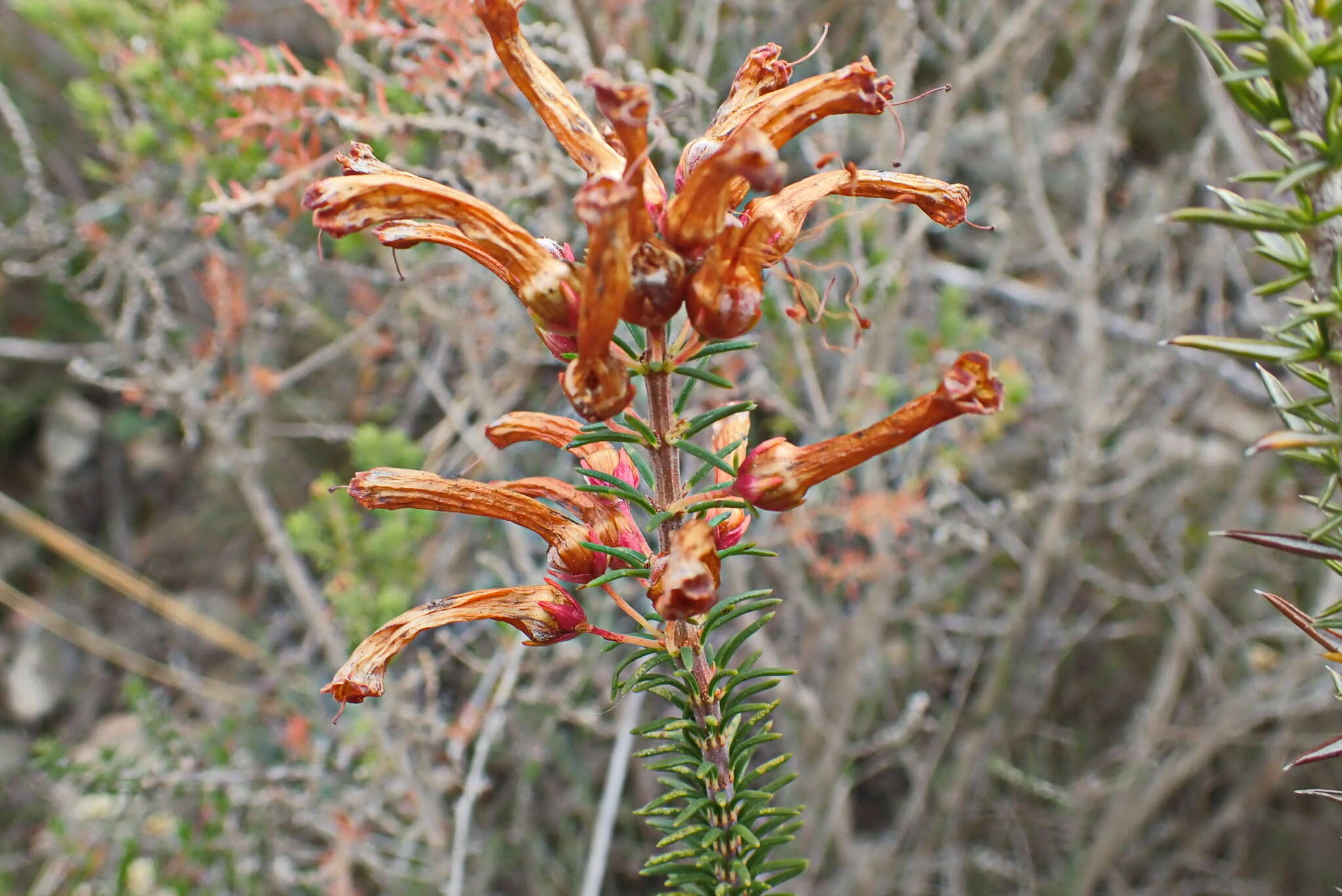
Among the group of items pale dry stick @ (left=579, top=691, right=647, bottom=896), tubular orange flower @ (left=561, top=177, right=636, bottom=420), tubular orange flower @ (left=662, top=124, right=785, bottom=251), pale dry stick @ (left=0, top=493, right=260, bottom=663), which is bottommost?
pale dry stick @ (left=579, top=691, right=647, bottom=896)

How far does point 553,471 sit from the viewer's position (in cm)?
277

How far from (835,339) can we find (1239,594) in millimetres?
2161

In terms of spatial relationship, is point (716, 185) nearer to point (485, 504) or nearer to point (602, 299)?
point (602, 299)

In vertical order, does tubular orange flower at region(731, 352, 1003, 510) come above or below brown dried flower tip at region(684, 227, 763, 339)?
below

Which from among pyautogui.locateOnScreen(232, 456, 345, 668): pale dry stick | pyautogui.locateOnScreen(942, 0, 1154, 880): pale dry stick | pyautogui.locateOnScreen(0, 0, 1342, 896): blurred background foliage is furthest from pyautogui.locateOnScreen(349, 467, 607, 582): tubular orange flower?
pyautogui.locateOnScreen(942, 0, 1154, 880): pale dry stick

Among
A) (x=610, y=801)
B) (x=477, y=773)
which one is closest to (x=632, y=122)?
(x=477, y=773)

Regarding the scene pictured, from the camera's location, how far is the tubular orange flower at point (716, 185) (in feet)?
2.32

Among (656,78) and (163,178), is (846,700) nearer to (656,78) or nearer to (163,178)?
(656,78)

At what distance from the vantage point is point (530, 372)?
2977 millimetres

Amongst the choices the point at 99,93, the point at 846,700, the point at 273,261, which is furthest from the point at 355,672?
the point at 99,93

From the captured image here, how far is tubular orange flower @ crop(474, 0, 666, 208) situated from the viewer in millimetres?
855

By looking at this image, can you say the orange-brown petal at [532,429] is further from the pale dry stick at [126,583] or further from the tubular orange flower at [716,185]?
the pale dry stick at [126,583]

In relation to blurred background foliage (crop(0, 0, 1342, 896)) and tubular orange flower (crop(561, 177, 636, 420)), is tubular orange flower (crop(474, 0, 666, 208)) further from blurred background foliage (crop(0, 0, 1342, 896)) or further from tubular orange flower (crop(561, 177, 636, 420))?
blurred background foliage (crop(0, 0, 1342, 896))

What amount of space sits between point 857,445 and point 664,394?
0.60 ft
